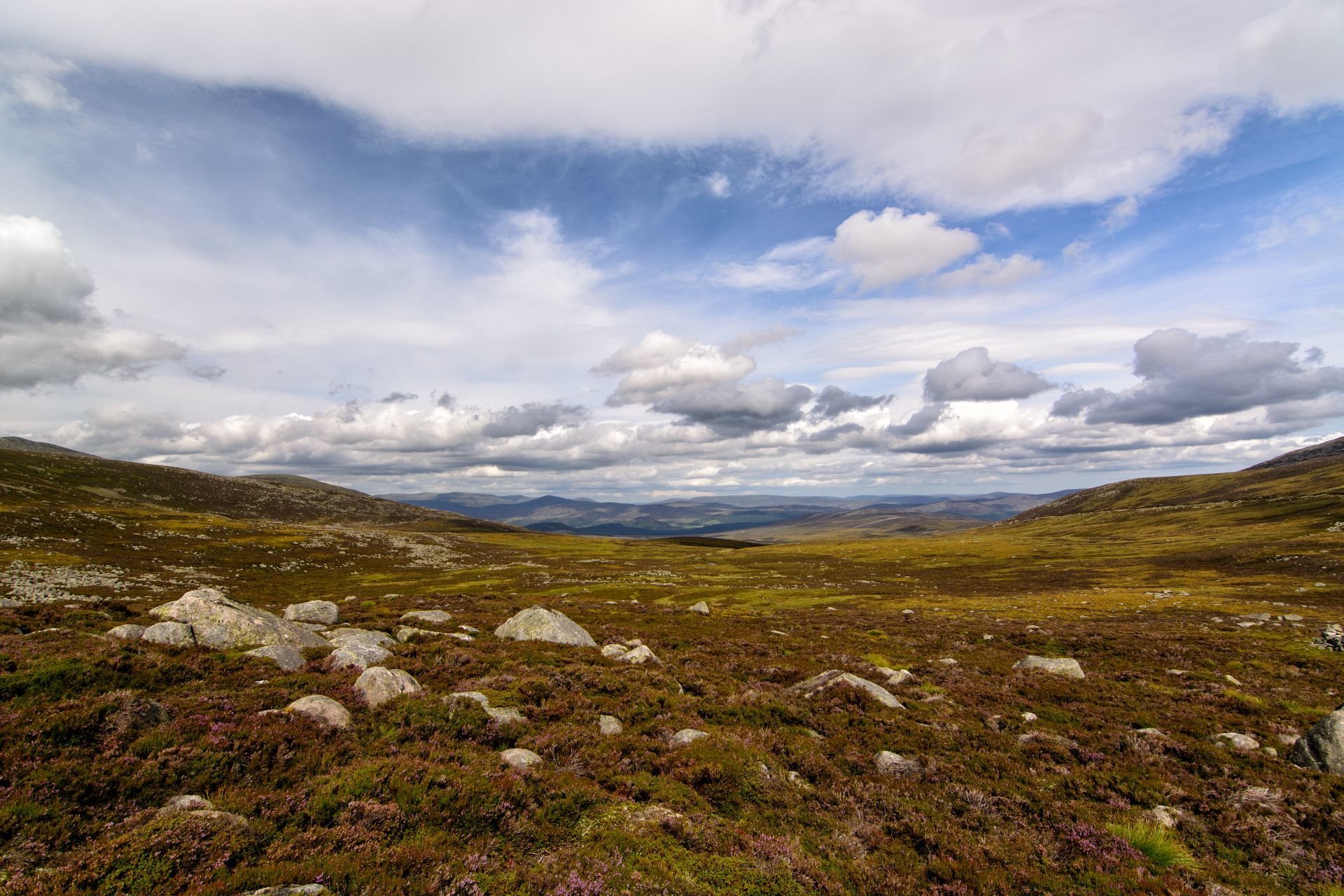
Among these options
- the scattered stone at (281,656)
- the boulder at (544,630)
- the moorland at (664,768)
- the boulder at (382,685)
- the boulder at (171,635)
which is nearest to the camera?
the moorland at (664,768)

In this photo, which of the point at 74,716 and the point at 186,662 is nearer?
the point at 74,716

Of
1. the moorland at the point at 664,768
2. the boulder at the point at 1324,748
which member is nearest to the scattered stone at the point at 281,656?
the moorland at the point at 664,768

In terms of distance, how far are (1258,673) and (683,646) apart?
100 feet

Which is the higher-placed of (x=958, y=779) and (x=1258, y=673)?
(x=958, y=779)

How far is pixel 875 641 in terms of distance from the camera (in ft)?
118

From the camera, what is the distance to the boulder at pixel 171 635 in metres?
18.0

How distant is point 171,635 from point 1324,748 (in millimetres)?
37500

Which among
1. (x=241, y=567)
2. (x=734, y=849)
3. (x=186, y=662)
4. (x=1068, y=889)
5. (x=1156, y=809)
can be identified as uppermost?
(x=186, y=662)

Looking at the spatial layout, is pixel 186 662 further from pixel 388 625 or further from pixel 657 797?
pixel 657 797

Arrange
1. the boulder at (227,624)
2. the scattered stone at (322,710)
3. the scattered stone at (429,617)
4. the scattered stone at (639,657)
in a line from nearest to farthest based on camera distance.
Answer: the scattered stone at (322,710)
the boulder at (227,624)
the scattered stone at (639,657)
the scattered stone at (429,617)

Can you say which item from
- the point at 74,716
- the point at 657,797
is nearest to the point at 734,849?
the point at 657,797

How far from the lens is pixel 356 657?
18.8 m

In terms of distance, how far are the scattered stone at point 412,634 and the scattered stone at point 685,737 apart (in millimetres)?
14830

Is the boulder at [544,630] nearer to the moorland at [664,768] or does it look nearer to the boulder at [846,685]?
the moorland at [664,768]
